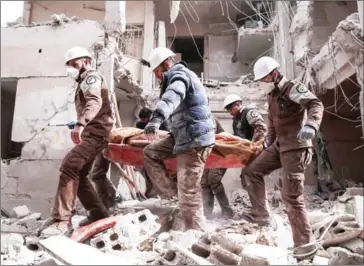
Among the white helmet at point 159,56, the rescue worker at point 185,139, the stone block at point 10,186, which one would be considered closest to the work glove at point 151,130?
the rescue worker at point 185,139

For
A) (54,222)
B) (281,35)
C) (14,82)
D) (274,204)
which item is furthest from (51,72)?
(281,35)

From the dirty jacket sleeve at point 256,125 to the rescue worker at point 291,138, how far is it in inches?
25.3

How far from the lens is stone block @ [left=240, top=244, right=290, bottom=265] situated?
2268 millimetres

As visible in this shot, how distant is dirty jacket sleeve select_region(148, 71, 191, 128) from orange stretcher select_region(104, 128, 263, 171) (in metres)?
0.98

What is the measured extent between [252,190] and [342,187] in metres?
4.19

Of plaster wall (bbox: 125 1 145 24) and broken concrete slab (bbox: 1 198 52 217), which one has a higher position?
plaster wall (bbox: 125 1 145 24)

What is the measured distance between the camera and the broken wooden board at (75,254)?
7.12 feet

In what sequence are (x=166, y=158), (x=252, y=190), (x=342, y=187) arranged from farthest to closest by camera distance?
(x=342, y=187) < (x=252, y=190) < (x=166, y=158)

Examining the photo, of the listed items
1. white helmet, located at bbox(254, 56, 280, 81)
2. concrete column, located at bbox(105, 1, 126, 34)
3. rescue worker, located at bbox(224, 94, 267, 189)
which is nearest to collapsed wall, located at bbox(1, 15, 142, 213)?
concrete column, located at bbox(105, 1, 126, 34)

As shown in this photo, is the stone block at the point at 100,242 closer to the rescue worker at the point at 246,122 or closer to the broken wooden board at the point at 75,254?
the broken wooden board at the point at 75,254

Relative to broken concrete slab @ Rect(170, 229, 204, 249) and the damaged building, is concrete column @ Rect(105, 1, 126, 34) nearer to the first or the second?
the damaged building

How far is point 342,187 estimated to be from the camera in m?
6.95

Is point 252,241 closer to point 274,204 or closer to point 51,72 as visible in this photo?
point 274,204

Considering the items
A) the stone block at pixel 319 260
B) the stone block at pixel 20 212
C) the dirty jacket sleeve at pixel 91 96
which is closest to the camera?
the stone block at pixel 319 260
